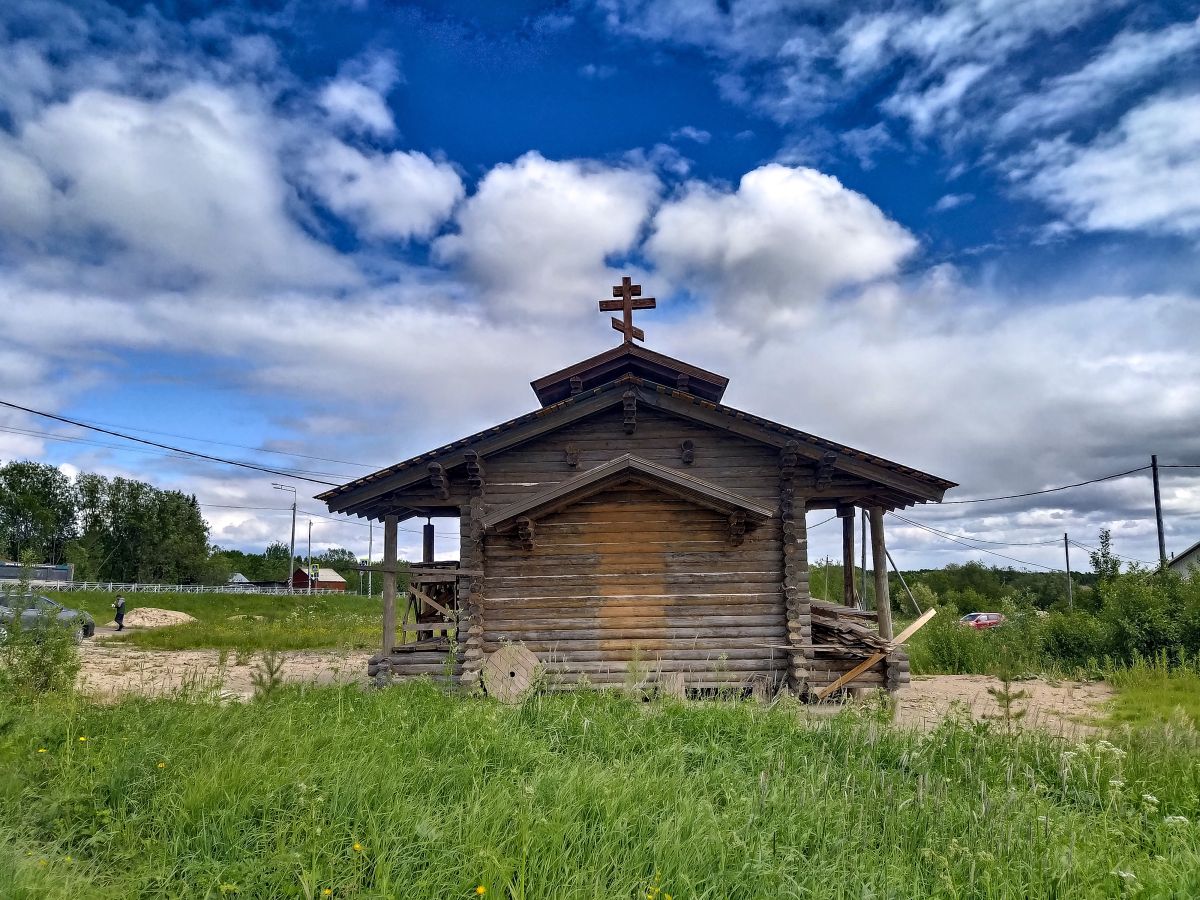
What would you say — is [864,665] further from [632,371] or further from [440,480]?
[440,480]

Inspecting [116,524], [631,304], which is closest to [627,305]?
[631,304]

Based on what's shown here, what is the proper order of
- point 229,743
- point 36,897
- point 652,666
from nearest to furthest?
point 36,897
point 229,743
point 652,666

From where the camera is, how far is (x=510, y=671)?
1100 cm

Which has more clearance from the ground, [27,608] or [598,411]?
[598,411]

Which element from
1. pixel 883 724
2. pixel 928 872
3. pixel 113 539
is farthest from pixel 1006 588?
pixel 113 539

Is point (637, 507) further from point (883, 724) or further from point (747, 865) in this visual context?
point (747, 865)

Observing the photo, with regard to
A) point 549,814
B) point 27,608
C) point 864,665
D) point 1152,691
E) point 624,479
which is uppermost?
point 624,479

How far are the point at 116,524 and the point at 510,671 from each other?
8285 centimetres

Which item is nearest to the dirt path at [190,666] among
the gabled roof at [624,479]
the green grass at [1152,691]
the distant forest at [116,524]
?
the gabled roof at [624,479]

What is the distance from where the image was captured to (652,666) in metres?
11.7

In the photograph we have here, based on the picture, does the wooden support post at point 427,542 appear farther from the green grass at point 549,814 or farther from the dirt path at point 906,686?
the green grass at point 549,814

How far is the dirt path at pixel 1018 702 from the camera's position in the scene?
10.7m

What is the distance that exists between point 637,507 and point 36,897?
9.51 m

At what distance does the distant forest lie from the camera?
7325 cm
